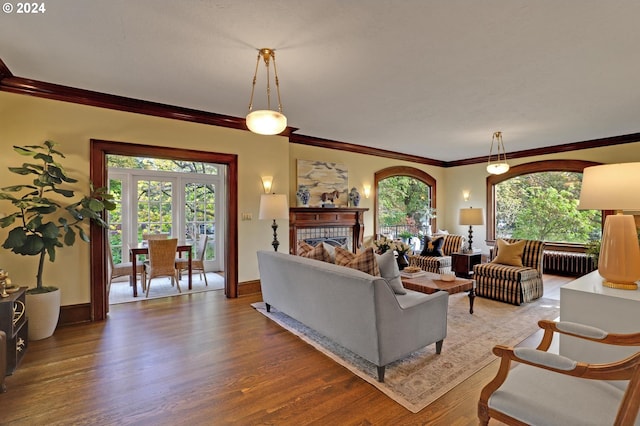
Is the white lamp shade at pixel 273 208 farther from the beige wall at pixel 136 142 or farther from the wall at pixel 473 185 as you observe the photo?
the wall at pixel 473 185

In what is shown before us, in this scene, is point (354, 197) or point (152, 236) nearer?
point (152, 236)

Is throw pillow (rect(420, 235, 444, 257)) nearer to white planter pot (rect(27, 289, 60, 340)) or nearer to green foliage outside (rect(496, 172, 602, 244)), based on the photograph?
green foliage outside (rect(496, 172, 602, 244))

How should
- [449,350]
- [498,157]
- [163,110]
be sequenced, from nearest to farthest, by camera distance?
[449,350], [163,110], [498,157]

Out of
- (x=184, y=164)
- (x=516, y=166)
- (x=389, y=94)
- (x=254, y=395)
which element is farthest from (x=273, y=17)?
(x=516, y=166)

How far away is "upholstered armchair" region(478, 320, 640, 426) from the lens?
1207mm

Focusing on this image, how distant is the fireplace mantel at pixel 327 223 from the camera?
5.78 meters

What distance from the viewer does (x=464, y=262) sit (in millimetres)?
5746

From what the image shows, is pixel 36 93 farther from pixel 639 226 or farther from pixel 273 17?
pixel 639 226

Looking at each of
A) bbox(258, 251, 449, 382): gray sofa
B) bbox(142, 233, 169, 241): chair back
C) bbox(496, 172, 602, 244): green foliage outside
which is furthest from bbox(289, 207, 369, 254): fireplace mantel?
bbox(496, 172, 602, 244): green foliage outside

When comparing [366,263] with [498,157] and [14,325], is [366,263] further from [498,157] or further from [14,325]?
[498,157]

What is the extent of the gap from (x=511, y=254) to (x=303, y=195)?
139 inches

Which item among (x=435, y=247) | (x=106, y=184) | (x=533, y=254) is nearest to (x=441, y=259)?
(x=435, y=247)

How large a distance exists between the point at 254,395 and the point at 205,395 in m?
0.34

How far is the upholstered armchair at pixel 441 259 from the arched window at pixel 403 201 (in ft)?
3.96
